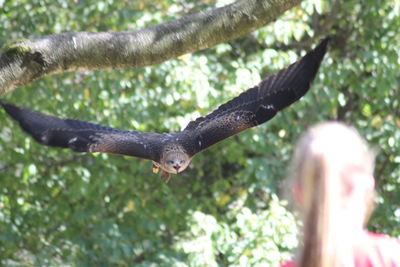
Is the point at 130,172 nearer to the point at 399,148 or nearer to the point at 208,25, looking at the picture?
the point at 399,148

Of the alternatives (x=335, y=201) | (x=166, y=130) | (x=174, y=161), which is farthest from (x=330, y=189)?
(x=166, y=130)

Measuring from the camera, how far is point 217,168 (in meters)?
7.11

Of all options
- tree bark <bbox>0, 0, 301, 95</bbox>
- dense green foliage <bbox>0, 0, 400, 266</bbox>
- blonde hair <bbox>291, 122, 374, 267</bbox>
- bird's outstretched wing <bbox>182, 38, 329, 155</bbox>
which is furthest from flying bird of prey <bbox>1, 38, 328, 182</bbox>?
blonde hair <bbox>291, 122, 374, 267</bbox>

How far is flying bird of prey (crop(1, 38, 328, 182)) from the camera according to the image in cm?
425

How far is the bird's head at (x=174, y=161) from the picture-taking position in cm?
449

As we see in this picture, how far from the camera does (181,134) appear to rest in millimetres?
4676

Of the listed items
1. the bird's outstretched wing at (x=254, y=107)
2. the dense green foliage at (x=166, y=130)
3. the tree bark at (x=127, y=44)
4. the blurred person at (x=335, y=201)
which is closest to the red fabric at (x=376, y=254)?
the blurred person at (x=335, y=201)

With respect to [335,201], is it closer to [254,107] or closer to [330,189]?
[330,189]

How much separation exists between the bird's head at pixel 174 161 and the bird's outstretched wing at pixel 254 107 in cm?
5

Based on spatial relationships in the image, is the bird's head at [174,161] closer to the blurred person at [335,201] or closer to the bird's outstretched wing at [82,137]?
the bird's outstretched wing at [82,137]

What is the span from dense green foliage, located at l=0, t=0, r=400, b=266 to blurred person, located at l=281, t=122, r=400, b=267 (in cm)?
377

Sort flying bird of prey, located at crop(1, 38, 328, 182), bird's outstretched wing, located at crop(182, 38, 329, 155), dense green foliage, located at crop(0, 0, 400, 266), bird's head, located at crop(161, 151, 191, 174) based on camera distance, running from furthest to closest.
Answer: dense green foliage, located at crop(0, 0, 400, 266)
bird's head, located at crop(161, 151, 191, 174)
flying bird of prey, located at crop(1, 38, 328, 182)
bird's outstretched wing, located at crop(182, 38, 329, 155)

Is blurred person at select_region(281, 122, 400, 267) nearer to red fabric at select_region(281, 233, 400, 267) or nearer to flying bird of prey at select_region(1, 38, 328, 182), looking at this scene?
red fabric at select_region(281, 233, 400, 267)

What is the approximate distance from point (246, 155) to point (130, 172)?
1002 millimetres
